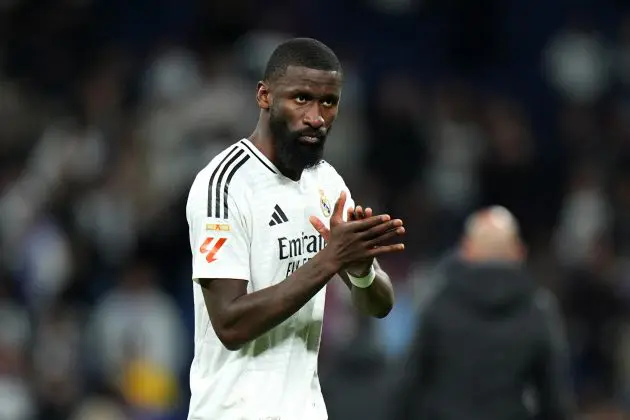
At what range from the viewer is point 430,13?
14.3m

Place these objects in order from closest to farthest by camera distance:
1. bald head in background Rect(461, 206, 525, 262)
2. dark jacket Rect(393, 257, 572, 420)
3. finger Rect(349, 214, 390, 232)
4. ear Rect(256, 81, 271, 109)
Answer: finger Rect(349, 214, 390, 232) → ear Rect(256, 81, 271, 109) → dark jacket Rect(393, 257, 572, 420) → bald head in background Rect(461, 206, 525, 262)

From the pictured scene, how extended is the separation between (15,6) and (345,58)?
3003mm

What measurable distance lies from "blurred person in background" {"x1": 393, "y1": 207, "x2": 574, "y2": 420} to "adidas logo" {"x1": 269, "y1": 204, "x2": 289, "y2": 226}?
7.99 ft

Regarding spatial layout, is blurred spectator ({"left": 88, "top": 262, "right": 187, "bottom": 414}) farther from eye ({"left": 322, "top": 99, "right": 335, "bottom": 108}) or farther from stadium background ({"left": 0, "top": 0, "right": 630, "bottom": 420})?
eye ({"left": 322, "top": 99, "right": 335, "bottom": 108})

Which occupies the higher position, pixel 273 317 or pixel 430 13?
pixel 430 13

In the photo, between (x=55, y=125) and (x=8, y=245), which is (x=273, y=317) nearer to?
(x=8, y=245)

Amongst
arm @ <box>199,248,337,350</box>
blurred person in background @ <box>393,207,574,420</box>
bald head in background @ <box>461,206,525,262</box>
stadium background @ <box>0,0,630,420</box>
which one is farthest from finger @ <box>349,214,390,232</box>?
stadium background @ <box>0,0,630,420</box>

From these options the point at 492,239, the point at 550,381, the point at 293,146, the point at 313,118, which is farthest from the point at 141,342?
the point at 313,118

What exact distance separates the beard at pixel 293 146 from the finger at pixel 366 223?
0.35 meters

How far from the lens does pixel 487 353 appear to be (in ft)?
22.4

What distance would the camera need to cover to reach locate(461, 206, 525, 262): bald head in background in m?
7.07

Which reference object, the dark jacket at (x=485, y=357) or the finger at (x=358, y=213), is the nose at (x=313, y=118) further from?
the dark jacket at (x=485, y=357)

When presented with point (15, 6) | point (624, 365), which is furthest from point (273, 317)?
point (15, 6)

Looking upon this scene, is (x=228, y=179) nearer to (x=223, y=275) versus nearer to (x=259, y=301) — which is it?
(x=223, y=275)
